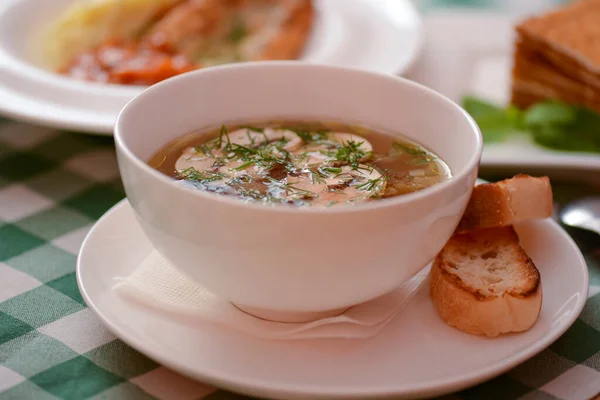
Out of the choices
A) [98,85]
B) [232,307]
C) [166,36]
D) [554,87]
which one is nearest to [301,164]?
[232,307]

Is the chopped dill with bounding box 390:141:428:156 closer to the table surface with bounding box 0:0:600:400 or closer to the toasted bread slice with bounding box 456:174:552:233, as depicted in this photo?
the toasted bread slice with bounding box 456:174:552:233

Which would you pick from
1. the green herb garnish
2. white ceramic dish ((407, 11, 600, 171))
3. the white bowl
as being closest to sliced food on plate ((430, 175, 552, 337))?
the white bowl

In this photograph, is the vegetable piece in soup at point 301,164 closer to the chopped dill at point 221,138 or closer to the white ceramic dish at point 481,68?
the chopped dill at point 221,138

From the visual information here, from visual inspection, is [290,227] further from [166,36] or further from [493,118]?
[166,36]

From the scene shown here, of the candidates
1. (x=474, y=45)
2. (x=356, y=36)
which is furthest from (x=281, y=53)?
(x=474, y=45)

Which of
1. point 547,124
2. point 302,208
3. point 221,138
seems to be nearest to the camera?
point 302,208
